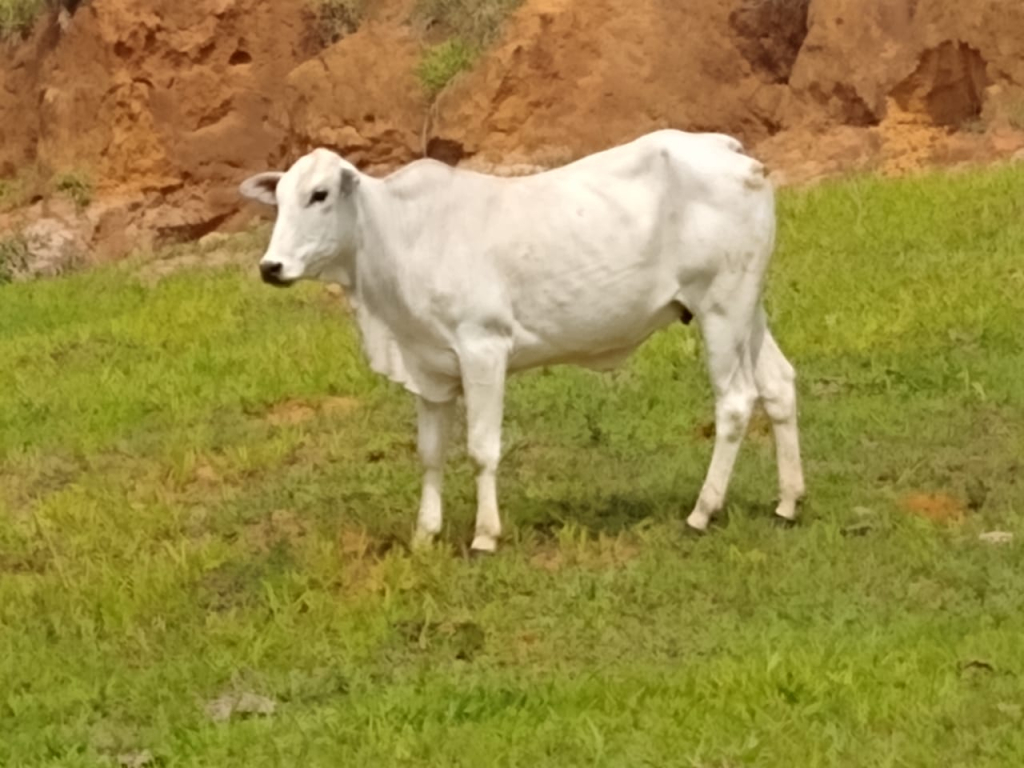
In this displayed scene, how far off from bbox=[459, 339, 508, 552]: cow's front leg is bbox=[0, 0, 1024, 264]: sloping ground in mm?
8847

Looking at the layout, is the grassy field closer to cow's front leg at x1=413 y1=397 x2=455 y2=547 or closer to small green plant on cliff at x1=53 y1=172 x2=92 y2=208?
cow's front leg at x1=413 y1=397 x2=455 y2=547

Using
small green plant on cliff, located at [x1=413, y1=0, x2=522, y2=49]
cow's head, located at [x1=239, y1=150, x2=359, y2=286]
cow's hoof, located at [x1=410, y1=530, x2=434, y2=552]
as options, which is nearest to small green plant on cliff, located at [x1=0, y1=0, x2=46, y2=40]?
small green plant on cliff, located at [x1=413, y1=0, x2=522, y2=49]

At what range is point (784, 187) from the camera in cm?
1450

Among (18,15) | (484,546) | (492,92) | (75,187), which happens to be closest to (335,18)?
(492,92)

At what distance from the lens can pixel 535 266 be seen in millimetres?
6730

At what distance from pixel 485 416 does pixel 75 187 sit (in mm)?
12673

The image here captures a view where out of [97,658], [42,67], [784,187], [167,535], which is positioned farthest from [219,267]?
[97,658]

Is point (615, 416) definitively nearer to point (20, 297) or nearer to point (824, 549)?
point (824, 549)

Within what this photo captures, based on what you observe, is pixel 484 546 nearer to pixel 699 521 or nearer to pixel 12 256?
pixel 699 521

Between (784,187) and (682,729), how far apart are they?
389 inches

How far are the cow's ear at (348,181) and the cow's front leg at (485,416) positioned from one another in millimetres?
695

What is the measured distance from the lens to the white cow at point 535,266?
263 inches

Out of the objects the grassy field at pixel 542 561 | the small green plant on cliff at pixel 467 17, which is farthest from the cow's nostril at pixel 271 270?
the small green plant on cliff at pixel 467 17

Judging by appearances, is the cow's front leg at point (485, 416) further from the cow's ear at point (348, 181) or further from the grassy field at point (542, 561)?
the cow's ear at point (348, 181)
